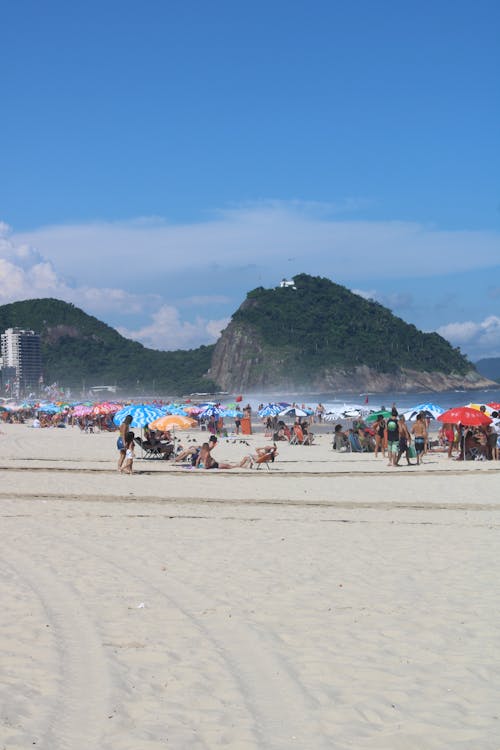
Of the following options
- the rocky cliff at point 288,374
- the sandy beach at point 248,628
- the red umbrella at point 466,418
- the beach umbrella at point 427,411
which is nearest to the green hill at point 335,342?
the rocky cliff at point 288,374

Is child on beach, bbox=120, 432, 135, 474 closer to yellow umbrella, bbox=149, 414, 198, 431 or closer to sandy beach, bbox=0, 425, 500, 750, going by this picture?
yellow umbrella, bbox=149, 414, 198, 431

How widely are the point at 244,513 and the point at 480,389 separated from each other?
18135cm

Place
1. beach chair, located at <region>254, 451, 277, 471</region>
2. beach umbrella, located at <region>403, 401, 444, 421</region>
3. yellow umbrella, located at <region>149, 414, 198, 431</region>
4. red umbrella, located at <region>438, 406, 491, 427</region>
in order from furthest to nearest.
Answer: beach umbrella, located at <region>403, 401, 444, 421</region> → yellow umbrella, located at <region>149, 414, 198, 431</region> → red umbrella, located at <region>438, 406, 491, 427</region> → beach chair, located at <region>254, 451, 277, 471</region>

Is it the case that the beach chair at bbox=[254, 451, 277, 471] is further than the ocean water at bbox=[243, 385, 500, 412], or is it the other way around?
the ocean water at bbox=[243, 385, 500, 412]

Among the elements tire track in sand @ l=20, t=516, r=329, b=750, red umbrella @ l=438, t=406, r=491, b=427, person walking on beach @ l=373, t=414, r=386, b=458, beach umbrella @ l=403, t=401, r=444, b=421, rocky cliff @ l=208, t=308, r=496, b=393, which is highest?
rocky cliff @ l=208, t=308, r=496, b=393

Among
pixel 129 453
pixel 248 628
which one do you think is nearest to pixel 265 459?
pixel 129 453

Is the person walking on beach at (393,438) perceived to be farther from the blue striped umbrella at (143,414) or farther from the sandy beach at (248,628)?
the sandy beach at (248,628)

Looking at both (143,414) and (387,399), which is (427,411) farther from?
(387,399)

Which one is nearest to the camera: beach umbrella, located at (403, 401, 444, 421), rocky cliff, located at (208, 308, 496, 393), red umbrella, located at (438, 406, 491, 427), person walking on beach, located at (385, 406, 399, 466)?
person walking on beach, located at (385, 406, 399, 466)

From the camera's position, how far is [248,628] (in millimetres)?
5176

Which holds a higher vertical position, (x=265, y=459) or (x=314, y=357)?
(x=314, y=357)

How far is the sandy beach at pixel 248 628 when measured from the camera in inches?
144

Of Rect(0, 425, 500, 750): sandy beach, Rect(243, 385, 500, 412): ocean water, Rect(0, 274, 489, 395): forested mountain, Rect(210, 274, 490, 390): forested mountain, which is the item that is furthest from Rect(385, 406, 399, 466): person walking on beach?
Rect(210, 274, 490, 390): forested mountain

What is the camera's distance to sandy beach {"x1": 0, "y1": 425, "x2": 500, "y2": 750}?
3.66 m
